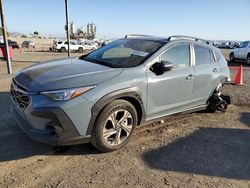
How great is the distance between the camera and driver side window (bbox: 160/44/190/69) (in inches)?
173

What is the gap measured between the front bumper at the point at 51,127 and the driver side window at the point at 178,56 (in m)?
1.95

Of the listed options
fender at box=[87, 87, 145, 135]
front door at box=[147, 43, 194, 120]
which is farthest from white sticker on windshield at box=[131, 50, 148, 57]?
fender at box=[87, 87, 145, 135]

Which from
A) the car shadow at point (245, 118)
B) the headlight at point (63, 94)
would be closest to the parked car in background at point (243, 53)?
the car shadow at point (245, 118)

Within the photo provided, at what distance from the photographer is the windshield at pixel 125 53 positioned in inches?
167

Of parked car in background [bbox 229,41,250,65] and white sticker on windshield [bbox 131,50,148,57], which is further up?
white sticker on windshield [bbox 131,50,148,57]

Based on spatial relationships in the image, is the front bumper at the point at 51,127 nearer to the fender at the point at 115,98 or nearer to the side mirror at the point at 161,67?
the fender at the point at 115,98

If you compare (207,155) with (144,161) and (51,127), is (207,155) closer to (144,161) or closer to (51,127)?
(144,161)

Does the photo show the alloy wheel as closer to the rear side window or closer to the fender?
the fender

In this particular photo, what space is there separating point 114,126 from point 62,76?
1.04m

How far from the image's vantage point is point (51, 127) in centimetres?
327

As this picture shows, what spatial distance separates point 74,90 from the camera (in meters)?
3.28

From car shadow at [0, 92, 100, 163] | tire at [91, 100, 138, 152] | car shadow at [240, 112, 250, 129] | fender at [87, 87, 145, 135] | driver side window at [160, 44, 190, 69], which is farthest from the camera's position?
car shadow at [240, 112, 250, 129]

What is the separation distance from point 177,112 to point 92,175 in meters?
2.13

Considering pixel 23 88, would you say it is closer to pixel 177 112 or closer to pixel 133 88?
pixel 133 88
